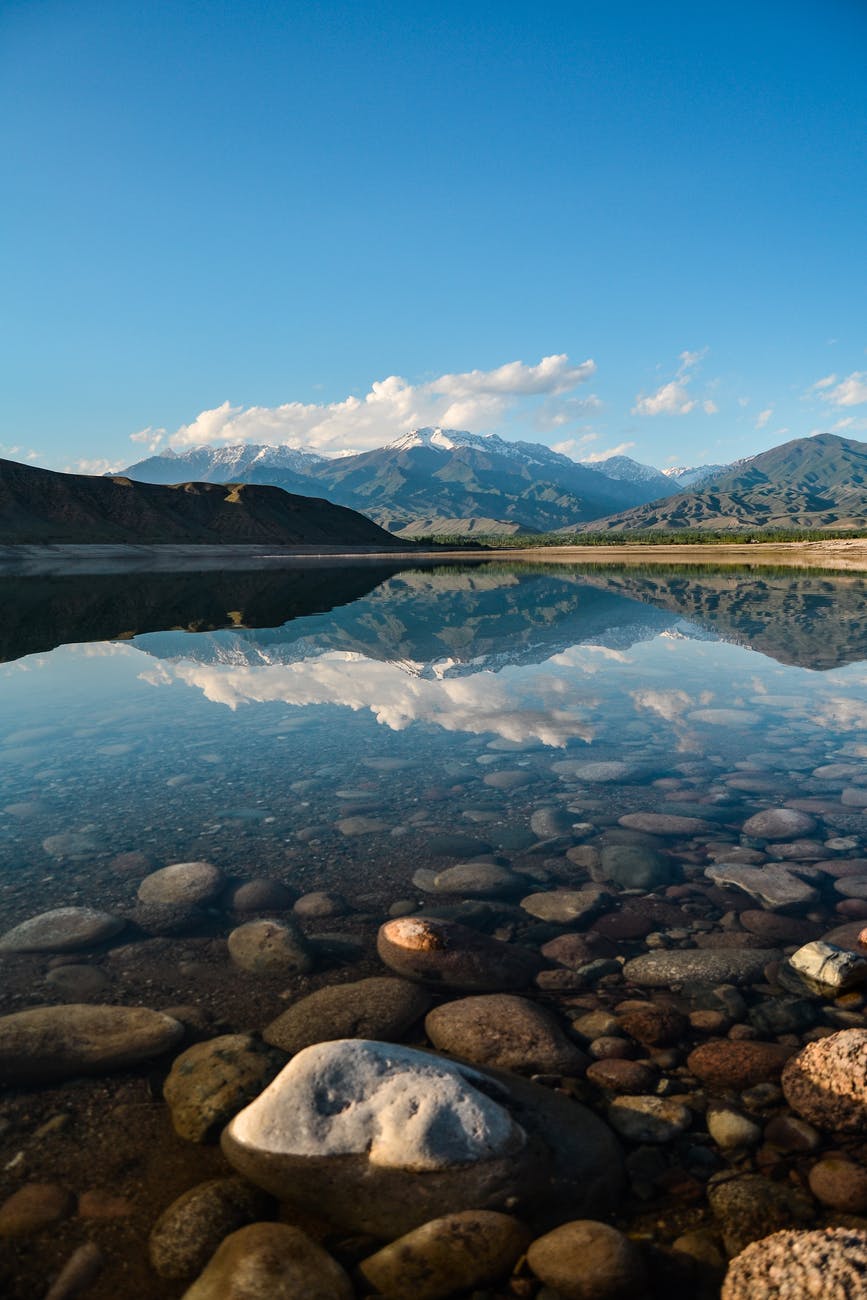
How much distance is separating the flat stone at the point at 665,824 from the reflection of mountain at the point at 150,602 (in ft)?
88.2

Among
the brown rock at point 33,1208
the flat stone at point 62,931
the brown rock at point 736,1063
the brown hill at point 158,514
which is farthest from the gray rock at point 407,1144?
the brown hill at point 158,514

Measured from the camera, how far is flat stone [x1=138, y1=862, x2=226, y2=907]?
946 centimetres

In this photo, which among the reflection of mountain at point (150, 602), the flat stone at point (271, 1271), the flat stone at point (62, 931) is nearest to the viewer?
the flat stone at point (271, 1271)

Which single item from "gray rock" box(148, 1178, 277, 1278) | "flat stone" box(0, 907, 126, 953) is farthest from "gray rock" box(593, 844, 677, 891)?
"flat stone" box(0, 907, 126, 953)

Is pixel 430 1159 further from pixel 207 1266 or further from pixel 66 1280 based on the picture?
pixel 66 1280

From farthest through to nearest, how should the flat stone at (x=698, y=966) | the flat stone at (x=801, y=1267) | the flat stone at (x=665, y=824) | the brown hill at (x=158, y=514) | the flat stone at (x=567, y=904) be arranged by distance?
1. the brown hill at (x=158, y=514)
2. the flat stone at (x=665, y=824)
3. the flat stone at (x=567, y=904)
4. the flat stone at (x=698, y=966)
5. the flat stone at (x=801, y=1267)

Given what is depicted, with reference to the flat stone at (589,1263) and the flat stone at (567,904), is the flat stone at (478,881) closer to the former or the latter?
the flat stone at (567,904)

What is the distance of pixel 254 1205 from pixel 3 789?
1137cm

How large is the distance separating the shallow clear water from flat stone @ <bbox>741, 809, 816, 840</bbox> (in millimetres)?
408

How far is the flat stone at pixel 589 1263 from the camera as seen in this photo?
4262 mm

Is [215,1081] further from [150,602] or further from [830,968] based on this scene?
[150,602]

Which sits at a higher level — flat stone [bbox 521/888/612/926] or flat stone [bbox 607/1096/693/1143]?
flat stone [bbox 607/1096/693/1143]

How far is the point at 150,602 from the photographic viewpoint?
55906mm

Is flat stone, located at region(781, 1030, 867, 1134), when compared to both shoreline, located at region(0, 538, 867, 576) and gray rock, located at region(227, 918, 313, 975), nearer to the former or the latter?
gray rock, located at region(227, 918, 313, 975)
